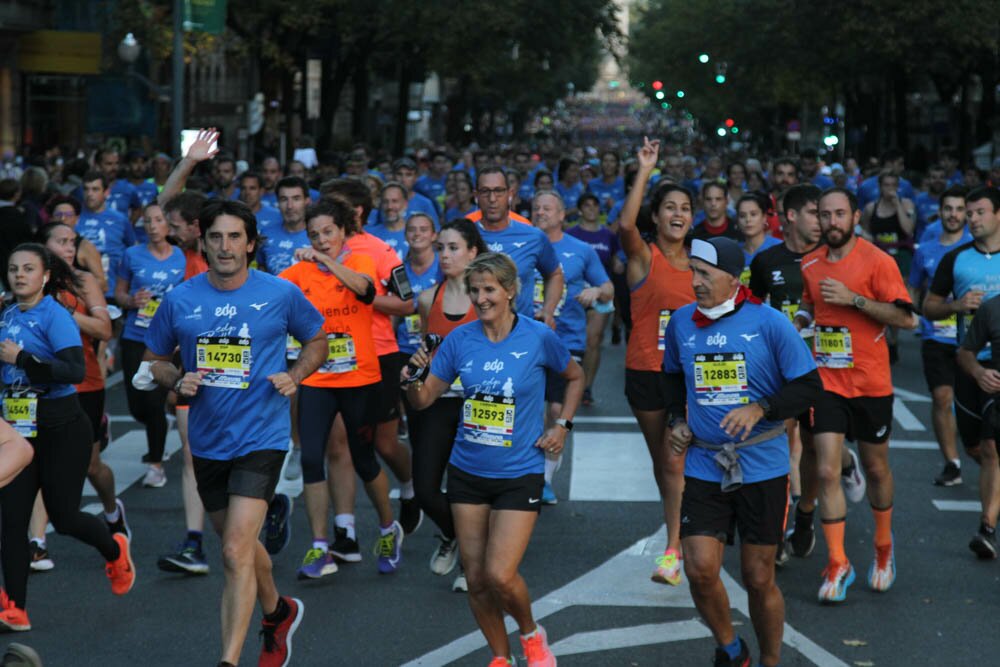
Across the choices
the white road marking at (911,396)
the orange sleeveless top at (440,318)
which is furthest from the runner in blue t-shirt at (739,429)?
the white road marking at (911,396)

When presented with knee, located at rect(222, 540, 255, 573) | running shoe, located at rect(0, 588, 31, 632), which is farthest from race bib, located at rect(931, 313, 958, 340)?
running shoe, located at rect(0, 588, 31, 632)

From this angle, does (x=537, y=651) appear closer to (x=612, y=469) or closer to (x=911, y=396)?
(x=612, y=469)

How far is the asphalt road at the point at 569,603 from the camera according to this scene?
745 cm

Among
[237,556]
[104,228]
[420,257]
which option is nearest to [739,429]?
[237,556]

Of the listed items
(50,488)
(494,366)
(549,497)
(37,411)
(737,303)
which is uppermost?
(737,303)

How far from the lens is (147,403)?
11016mm

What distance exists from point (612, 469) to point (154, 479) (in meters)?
3.14

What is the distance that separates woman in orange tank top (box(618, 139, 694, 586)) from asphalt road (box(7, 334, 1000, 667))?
0.51 m

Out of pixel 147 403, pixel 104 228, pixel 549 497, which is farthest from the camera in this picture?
pixel 104 228

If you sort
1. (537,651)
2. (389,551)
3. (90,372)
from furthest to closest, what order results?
(90,372) < (389,551) < (537,651)

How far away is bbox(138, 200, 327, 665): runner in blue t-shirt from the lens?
22.8ft

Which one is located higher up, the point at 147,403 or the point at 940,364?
the point at 940,364

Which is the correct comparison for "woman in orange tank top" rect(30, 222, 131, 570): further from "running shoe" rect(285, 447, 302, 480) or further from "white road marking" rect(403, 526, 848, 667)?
"white road marking" rect(403, 526, 848, 667)

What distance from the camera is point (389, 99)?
7656 centimetres
